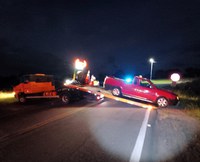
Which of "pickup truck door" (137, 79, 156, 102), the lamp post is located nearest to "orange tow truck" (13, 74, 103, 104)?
the lamp post

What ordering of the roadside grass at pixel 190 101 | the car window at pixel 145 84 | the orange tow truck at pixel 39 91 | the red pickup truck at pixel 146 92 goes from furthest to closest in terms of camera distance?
the orange tow truck at pixel 39 91 < the car window at pixel 145 84 < the red pickup truck at pixel 146 92 < the roadside grass at pixel 190 101

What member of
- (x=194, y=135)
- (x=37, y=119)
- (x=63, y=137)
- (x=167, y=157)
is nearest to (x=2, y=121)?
(x=37, y=119)

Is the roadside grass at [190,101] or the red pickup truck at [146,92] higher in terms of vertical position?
the red pickup truck at [146,92]

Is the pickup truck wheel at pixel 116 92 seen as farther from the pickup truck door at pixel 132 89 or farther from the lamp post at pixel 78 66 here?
the lamp post at pixel 78 66

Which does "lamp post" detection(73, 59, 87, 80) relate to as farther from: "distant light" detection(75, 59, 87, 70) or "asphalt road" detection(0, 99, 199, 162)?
"asphalt road" detection(0, 99, 199, 162)

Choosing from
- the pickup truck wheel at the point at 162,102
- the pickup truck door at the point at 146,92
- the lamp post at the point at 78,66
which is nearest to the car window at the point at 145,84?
the pickup truck door at the point at 146,92

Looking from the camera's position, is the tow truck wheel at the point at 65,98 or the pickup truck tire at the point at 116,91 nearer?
the pickup truck tire at the point at 116,91

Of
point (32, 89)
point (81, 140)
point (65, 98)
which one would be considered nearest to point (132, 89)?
point (65, 98)

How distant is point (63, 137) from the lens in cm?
662

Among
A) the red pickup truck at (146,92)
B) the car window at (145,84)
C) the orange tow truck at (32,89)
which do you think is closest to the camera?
→ the red pickup truck at (146,92)

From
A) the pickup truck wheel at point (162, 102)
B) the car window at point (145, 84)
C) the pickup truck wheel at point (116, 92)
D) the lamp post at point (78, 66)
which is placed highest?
the lamp post at point (78, 66)

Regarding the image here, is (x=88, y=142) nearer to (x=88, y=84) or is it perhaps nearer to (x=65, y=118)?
(x=65, y=118)

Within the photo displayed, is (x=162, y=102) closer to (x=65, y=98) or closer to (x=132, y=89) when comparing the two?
(x=132, y=89)

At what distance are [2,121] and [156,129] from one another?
243 inches
